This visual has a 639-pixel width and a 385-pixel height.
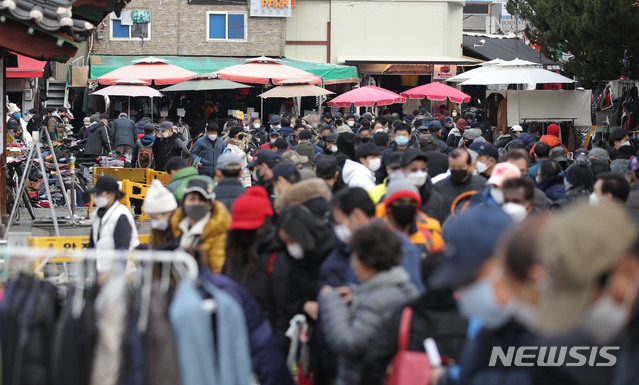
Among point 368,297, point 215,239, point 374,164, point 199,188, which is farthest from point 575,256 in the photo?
point 374,164

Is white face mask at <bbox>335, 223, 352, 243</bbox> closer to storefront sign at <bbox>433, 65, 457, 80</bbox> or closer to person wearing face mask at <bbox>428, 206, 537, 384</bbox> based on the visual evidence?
person wearing face mask at <bbox>428, 206, 537, 384</bbox>

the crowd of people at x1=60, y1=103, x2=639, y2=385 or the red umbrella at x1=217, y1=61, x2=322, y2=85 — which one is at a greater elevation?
the red umbrella at x1=217, y1=61, x2=322, y2=85

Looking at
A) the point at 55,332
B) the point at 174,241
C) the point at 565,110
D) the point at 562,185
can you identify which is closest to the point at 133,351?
the point at 55,332

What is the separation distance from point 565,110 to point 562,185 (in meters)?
9.83

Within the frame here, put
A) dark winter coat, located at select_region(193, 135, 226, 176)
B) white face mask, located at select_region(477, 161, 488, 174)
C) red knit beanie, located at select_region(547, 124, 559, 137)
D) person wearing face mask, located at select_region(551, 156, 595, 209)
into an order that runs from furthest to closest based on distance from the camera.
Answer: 1. red knit beanie, located at select_region(547, 124, 559, 137)
2. dark winter coat, located at select_region(193, 135, 226, 176)
3. white face mask, located at select_region(477, 161, 488, 174)
4. person wearing face mask, located at select_region(551, 156, 595, 209)

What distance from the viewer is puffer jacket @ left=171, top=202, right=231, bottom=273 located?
6898 millimetres

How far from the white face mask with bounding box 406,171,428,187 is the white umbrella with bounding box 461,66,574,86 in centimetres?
1059

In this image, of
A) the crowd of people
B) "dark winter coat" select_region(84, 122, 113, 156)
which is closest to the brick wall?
"dark winter coat" select_region(84, 122, 113, 156)

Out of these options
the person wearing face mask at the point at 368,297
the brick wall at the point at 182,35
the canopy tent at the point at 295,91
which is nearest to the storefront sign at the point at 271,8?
the brick wall at the point at 182,35

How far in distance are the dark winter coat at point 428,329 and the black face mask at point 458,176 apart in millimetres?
4635

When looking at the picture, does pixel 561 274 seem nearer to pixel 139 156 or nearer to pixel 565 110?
pixel 139 156

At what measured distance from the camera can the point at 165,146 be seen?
56.8 feet

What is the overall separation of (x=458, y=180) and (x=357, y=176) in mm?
1371

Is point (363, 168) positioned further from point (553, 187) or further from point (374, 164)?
point (553, 187)
